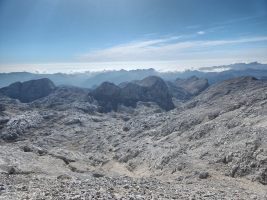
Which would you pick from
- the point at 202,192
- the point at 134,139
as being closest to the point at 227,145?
the point at 202,192

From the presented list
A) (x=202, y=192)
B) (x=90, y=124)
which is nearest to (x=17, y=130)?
(x=90, y=124)

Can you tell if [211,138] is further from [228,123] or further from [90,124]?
[90,124]

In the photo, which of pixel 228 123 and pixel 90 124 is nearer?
pixel 228 123

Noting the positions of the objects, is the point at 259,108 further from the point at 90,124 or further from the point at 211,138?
the point at 90,124

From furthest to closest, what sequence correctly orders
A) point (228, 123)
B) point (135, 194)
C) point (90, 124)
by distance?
point (90, 124)
point (228, 123)
point (135, 194)

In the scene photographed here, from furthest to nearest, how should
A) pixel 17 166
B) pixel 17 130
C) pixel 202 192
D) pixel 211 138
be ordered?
pixel 17 130 → pixel 211 138 → pixel 17 166 → pixel 202 192

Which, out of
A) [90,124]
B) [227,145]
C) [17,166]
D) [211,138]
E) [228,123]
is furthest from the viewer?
[90,124]

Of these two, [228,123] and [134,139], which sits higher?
[228,123]

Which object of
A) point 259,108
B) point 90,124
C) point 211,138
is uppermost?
point 259,108

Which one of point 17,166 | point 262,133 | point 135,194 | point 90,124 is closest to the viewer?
point 135,194
